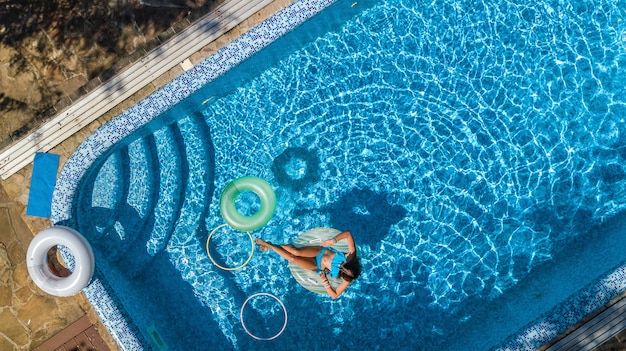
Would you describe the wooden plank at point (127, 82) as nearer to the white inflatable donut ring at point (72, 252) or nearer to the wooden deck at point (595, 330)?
the white inflatable donut ring at point (72, 252)

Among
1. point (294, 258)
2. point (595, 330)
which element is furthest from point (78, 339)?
point (595, 330)

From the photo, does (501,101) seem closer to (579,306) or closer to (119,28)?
(579,306)

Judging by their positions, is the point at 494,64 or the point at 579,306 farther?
the point at 494,64

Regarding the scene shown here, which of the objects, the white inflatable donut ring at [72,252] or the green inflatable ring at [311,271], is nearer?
the white inflatable donut ring at [72,252]

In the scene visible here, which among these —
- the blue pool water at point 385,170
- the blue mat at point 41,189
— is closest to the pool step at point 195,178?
the blue pool water at point 385,170

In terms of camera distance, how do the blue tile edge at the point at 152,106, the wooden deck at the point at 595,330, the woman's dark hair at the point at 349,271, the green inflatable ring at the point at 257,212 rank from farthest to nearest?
the blue tile edge at the point at 152,106, the green inflatable ring at the point at 257,212, the wooden deck at the point at 595,330, the woman's dark hair at the point at 349,271

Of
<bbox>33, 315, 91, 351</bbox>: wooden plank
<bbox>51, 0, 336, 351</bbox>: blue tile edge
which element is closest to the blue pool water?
<bbox>51, 0, 336, 351</bbox>: blue tile edge

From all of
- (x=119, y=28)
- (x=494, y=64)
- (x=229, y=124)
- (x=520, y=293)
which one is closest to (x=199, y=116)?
(x=229, y=124)

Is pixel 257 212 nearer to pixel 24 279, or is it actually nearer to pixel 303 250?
pixel 303 250
